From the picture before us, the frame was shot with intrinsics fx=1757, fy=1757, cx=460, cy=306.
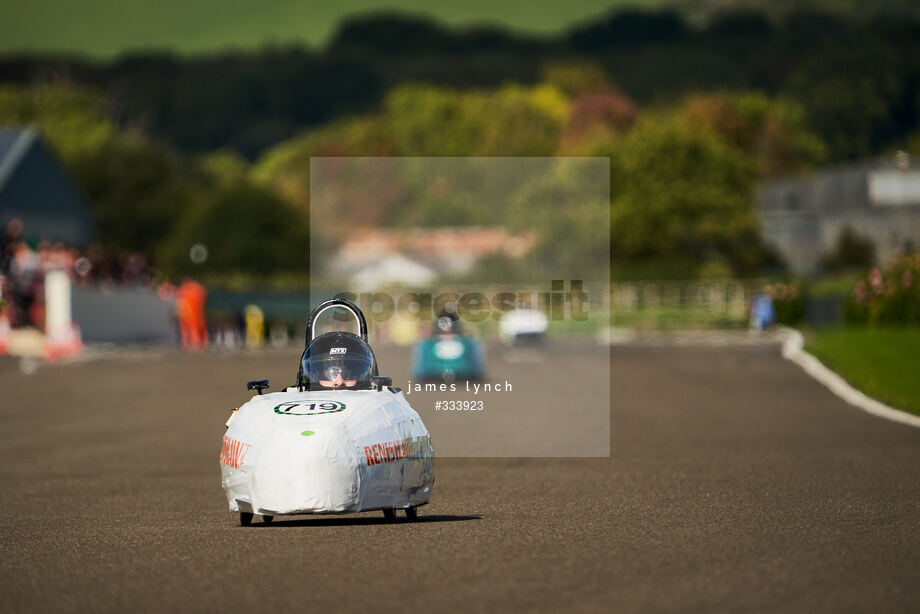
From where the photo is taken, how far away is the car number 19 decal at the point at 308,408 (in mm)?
11992

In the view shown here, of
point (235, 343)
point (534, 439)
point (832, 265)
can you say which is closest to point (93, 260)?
point (235, 343)

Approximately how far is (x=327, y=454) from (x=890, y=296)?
4157 centimetres

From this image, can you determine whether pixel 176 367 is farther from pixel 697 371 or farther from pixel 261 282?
pixel 261 282

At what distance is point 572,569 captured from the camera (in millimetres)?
10000

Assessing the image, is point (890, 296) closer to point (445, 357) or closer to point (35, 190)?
point (445, 357)

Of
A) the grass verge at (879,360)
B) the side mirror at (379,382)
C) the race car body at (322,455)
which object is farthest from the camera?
the grass verge at (879,360)

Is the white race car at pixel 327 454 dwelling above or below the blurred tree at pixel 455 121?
below

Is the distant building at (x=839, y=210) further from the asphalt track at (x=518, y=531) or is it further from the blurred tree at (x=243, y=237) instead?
the asphalt track at (x=518, y=531)

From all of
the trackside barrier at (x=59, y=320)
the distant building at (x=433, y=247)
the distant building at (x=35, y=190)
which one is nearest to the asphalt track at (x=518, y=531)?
the distant building at (x=433, y=247)

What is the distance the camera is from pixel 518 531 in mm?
11914

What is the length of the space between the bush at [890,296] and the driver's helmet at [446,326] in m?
23.1

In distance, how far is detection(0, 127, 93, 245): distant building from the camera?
74125 mm

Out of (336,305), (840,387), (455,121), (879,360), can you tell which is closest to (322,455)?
(336,305)

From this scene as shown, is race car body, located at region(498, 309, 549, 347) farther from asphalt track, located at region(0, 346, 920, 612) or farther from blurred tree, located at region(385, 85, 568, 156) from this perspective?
blurred tree, located at region(385, 85, 568, 156)
